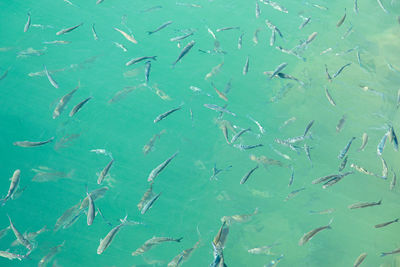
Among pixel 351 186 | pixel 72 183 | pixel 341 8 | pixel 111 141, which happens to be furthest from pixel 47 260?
pixel 341 8

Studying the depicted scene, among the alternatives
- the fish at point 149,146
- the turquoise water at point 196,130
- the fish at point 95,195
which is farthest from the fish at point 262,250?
the fish at point 95,195

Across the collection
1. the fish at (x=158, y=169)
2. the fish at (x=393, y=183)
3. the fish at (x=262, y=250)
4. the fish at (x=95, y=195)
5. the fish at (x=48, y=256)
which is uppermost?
the fish at (x=158, y=169)

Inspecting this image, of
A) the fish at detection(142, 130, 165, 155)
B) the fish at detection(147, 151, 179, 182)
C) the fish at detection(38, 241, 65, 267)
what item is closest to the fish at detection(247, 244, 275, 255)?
the fish at detection(147, 151, 179, 182)

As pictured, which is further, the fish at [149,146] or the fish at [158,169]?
the fish at [149,146]

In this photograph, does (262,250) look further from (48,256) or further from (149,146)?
(48,256)

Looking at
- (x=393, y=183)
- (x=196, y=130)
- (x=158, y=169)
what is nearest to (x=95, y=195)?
(x=158, y=169)

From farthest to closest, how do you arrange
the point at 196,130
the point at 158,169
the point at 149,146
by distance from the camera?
the point at 196,130, the point at 149,146, the point at 158,169

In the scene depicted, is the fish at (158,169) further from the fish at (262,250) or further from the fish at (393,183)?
the fish at (393,183)

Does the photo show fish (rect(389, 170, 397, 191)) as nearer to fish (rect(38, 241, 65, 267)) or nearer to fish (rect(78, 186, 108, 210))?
fish (rect(78, 186, 108, 210))

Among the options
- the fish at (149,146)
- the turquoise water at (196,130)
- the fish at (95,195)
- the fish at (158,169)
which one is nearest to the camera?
the fish at (158,169)

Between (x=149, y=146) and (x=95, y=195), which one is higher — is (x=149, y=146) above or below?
above
